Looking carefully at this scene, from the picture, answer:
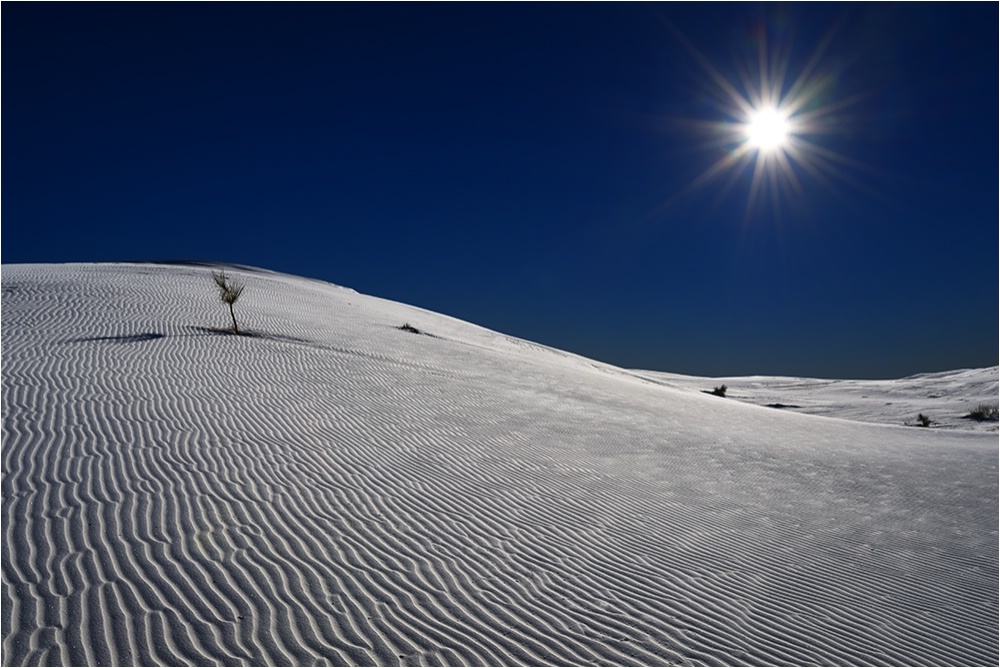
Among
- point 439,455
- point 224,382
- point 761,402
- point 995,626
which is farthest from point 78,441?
point 761,402

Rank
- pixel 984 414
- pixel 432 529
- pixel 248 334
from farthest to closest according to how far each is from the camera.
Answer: pixel 984 414, pixel 248 334, pixel 432 529

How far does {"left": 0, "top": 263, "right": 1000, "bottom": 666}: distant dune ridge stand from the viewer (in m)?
3.72

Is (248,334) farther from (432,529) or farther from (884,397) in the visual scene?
(884,397)

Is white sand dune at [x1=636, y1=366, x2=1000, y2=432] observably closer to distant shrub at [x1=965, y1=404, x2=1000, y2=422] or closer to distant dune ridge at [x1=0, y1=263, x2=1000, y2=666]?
distant shrub at [x1=965, y1=404, x2=1000, y2=422]

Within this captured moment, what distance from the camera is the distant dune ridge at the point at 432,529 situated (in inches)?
146

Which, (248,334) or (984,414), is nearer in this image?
(248,334)

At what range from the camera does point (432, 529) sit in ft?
17.5

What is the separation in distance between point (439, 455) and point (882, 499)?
6.98m

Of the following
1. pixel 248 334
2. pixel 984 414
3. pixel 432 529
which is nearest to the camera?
pixel 432 529

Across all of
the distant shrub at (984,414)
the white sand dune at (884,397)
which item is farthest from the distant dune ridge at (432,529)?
the white sand dune at (884,397)

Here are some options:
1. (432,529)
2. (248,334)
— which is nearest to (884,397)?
(248,334)

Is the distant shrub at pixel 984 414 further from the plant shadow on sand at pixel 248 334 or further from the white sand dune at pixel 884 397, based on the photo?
the plant shadow on sand at pixel 248 334

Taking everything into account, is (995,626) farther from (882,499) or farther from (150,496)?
(150,496)

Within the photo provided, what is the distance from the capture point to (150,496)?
5.11m
